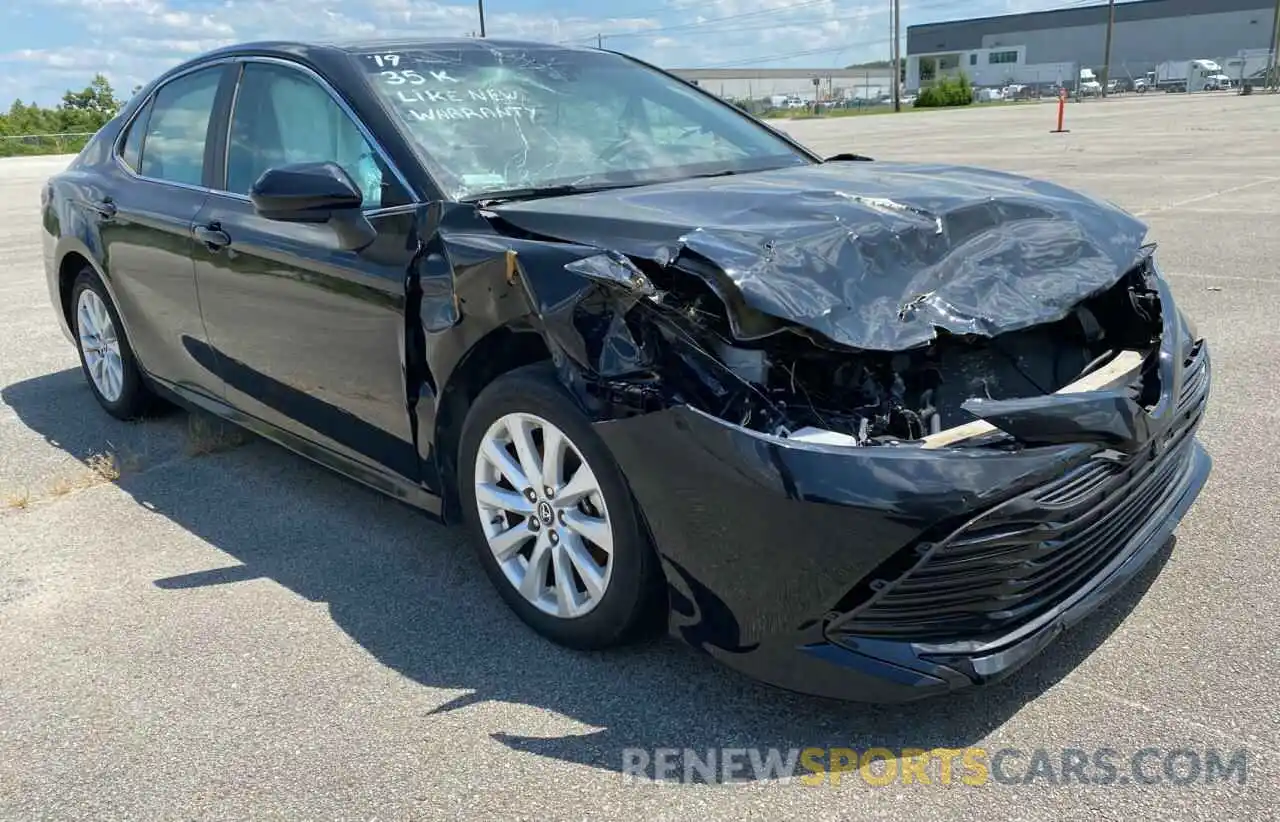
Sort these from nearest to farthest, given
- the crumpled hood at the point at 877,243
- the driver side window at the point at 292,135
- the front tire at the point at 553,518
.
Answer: the crumpled hood at the point at 877,243, the front tire at the point at 553,518, the driver side window at the point at 292,135

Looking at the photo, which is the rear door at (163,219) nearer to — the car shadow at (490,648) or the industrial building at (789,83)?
the car shadow at (490,648)

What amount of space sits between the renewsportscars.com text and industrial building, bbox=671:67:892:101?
237ft

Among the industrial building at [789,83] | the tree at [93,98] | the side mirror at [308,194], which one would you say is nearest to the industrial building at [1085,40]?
the industrial building at [789,83]

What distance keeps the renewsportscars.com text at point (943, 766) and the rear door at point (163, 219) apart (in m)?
2.79

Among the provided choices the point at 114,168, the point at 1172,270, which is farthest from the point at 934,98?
the point at 114,168

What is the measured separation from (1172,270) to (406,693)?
690cm

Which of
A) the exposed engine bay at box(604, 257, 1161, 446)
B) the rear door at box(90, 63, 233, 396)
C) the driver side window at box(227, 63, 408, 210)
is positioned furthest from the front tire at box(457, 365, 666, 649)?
the rear door at box(90, 63, 233, 396)

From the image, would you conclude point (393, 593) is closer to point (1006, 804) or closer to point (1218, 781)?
point (1006, 804)

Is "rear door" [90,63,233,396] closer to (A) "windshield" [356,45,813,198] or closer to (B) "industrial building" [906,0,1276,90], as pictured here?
(A) "windshield" [356,45,813,198]

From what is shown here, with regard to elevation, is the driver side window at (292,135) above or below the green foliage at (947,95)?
below

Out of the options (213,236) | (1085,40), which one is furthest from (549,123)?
(1085,40)

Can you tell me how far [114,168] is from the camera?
16.5 feet

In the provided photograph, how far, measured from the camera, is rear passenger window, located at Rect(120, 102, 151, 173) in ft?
16.0

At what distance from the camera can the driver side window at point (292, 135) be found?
11.3 feet
